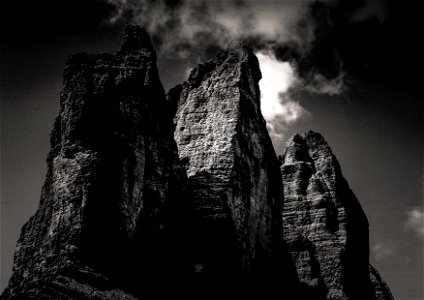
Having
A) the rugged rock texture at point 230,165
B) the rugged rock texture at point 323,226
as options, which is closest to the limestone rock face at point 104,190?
the rugged rock texture at point 230,165

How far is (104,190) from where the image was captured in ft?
92.1

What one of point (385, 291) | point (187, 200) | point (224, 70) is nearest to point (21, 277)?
point (187, 200)

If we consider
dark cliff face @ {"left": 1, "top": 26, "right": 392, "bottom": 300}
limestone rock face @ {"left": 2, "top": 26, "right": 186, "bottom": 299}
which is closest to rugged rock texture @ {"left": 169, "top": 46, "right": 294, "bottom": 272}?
dark cliff face @ {"left": 1, "top": 26, "right": 392, "bottom": 300}

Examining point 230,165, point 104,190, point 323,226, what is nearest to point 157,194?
point 104,190

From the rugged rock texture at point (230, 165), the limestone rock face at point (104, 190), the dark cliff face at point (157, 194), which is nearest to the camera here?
the limestone rock face at point (104, 190)

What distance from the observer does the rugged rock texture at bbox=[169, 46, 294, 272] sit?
119 ft

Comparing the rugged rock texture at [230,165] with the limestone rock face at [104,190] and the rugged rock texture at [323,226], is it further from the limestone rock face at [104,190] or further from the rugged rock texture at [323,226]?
the rugged rock texture at [323,226]

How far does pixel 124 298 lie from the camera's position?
79.1 ft

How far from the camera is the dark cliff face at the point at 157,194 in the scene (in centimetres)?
→ 2638

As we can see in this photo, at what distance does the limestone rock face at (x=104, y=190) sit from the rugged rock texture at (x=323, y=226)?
25.0m

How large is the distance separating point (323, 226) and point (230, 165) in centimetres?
2215

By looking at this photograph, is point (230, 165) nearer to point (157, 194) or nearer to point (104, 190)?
point (157, 194)

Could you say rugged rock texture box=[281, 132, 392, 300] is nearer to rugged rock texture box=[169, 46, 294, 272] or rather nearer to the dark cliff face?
the dark cliff face

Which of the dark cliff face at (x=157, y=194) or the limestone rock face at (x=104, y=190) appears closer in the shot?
the limestone rock face at (x=104, y=190)
